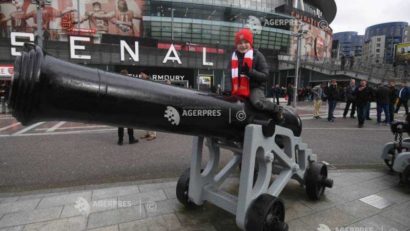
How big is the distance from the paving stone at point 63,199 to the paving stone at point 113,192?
11 centimetres

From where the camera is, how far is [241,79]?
2.75m

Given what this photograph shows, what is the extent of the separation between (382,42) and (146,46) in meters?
104

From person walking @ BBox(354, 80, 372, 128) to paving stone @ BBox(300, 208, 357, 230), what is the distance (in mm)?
8479

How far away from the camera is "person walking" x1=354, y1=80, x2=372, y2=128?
10340mm

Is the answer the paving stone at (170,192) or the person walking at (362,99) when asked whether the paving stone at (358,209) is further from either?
the person walking at (362,99)

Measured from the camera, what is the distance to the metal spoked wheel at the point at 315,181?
3428mm

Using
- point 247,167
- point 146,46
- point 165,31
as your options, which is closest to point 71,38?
point 146,46

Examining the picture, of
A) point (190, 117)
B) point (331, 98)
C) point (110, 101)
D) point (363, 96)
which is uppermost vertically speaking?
point (110, 101)

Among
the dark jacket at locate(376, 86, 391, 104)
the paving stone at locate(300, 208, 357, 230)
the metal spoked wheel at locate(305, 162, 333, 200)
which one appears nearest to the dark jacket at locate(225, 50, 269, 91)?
the metal spoked wheel at locate(305, 162, 333, 200)

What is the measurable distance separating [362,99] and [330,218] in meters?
9.06

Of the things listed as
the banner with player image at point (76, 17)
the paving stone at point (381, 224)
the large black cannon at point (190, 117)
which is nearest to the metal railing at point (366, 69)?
the paving stone at point (381, 224)

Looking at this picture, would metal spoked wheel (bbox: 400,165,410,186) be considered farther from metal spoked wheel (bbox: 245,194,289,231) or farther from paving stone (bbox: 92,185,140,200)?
paving stone (bbox: 92,185,140,200)

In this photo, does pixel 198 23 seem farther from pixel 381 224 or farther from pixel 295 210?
pixel 381 224

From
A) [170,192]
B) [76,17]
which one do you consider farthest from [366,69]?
[76,17]
